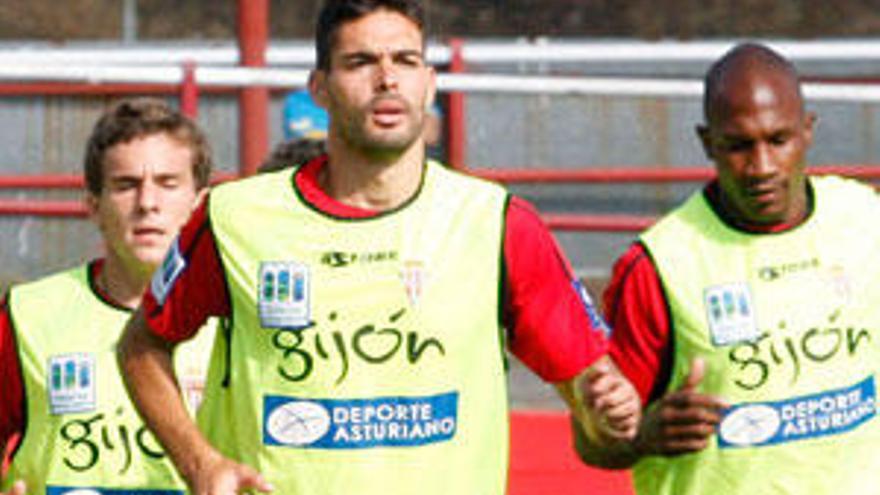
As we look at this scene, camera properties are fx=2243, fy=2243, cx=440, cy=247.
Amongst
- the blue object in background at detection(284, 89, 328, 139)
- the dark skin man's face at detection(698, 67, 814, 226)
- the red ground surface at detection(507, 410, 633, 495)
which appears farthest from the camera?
the blue object in background at detection(284, 89, 328, 139)

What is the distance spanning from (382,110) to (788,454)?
1.38 metres

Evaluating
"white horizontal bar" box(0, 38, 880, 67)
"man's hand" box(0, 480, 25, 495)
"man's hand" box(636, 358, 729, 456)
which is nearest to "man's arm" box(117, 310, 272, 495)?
"man's hand" box(0, 480, 25, 495)

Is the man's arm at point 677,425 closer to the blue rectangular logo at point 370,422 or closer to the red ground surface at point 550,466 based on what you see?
the blue rectangular logo at point 370,422

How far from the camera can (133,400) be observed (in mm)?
4719

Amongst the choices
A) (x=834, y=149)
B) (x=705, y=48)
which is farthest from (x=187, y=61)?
(x=834, y=149)

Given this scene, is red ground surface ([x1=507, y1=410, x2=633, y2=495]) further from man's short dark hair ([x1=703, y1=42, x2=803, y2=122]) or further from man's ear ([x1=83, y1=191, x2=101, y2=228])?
man's ear ([x1=83, y1=191, x2=101, y2=228])

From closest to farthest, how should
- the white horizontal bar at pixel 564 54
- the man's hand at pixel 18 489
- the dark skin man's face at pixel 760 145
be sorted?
the man's hand at pixel 18 489
the dark skin man's face at pixel 760 145
the white horizontal bar at pixel 564 54

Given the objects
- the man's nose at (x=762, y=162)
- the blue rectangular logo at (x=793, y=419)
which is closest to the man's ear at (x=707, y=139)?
the man's nose at (x=762, y=162)

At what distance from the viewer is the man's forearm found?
454 cm

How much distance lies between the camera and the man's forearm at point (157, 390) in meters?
4.54

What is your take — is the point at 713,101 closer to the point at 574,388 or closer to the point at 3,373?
the point at 574,388

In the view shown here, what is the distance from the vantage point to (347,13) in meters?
4.73

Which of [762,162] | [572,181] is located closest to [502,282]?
[762,162]

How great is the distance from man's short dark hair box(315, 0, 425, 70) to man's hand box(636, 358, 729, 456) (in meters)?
0.95
